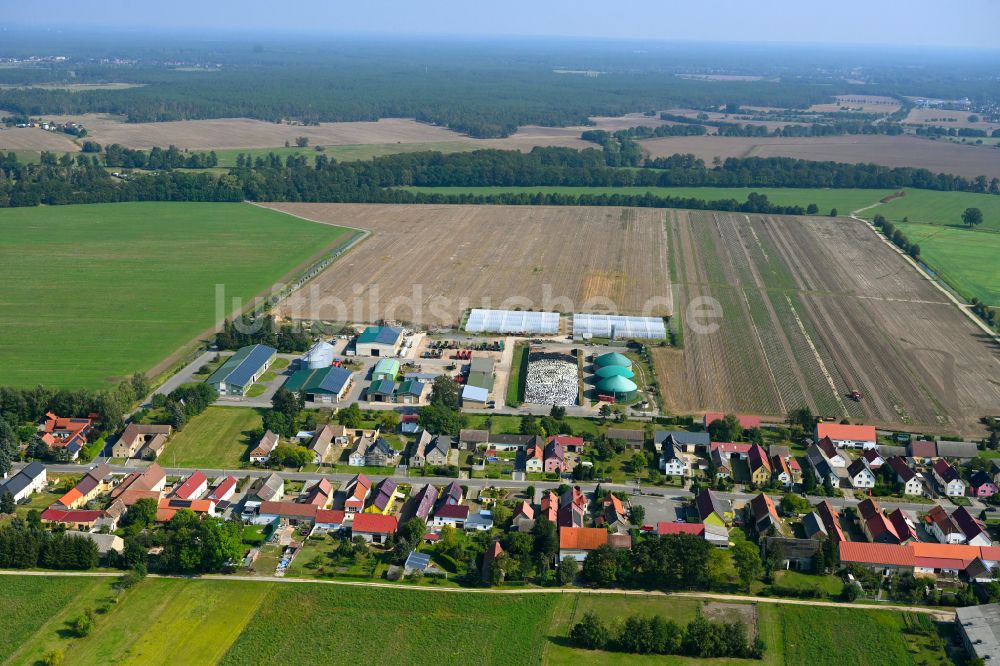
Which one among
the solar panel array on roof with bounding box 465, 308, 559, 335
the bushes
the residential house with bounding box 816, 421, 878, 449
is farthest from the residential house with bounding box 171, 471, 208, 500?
the residential house with bounding box 816, 421, 878, 449

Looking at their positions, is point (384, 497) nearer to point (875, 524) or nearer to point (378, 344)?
point (378, 344)

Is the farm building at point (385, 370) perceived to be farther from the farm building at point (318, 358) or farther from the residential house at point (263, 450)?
the residential house at point (263, 450)

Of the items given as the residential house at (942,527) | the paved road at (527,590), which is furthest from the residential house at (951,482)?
the paved road at (527,590)

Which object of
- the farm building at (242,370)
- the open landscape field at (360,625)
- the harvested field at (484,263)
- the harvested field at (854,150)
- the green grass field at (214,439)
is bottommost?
the open landscape field at (360,625)

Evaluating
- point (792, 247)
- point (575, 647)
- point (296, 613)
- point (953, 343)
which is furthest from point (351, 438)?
point (792, 247)

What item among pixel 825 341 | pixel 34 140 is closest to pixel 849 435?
pixel 825 341

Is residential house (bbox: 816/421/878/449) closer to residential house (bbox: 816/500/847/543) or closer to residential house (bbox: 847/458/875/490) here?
residential house (bbox: 847/458/875/490)
